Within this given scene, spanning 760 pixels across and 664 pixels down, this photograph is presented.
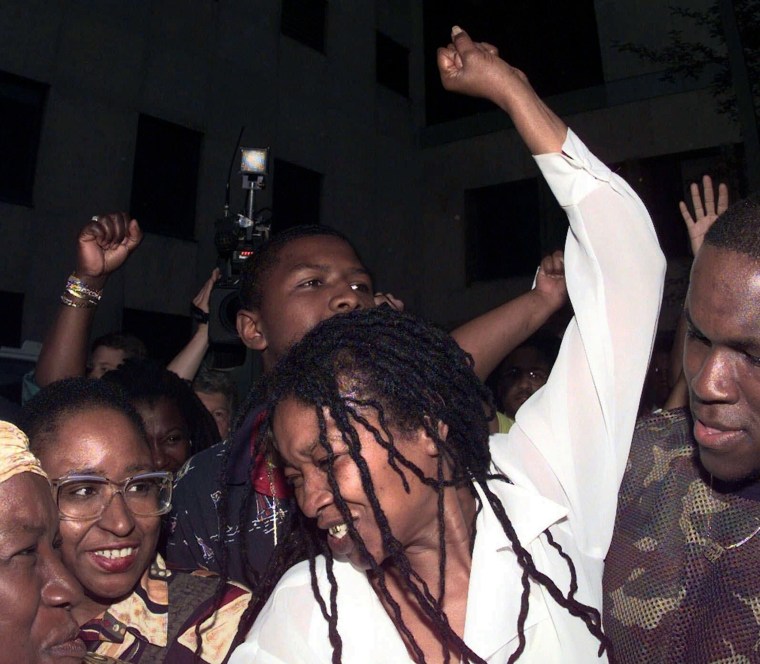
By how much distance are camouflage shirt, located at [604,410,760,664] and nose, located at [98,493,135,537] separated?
1204 millimetres

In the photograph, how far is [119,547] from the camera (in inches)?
81.7

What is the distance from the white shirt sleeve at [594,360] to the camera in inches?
67.9

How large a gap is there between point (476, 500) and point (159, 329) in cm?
812

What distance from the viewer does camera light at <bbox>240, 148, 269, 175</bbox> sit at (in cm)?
421

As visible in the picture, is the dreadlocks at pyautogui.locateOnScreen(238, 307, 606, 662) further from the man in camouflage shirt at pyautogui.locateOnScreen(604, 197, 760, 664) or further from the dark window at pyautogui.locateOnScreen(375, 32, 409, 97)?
the dark window at pyautogui.locateOnScreen(375, 32, 409, 97)

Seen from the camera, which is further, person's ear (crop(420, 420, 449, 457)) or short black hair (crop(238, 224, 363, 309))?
short black hair (crop(238, 224, 363, 309))

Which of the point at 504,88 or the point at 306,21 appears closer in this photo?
the point at 504,88

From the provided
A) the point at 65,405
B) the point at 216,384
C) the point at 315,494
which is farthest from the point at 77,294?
the point at 216,384

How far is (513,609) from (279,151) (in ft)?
32.4

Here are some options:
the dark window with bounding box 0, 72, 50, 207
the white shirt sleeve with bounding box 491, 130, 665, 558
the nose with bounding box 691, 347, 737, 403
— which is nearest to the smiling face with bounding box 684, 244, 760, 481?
the nose with bounding box 691, 347, 737, 403

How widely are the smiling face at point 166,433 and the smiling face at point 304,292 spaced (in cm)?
56

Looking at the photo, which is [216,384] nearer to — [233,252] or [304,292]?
[233,252]

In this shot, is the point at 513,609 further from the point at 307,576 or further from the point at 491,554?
the point at 307,576

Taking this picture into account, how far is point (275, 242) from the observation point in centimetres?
285
